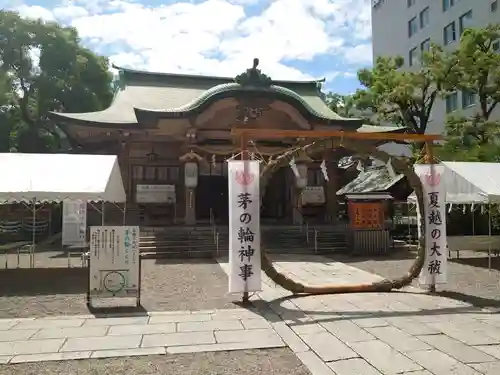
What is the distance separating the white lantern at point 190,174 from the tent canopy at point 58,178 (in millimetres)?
5389

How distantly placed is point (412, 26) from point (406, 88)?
2173cm

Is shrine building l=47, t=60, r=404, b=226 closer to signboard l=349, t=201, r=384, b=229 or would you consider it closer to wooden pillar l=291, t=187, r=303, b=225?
wooden pillar l=291, t=187, r=303, b=225

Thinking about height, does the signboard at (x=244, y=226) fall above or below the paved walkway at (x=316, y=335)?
above

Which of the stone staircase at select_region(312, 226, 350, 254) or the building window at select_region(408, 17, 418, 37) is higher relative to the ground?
the building window at select_region(408, 17, 418, 37)

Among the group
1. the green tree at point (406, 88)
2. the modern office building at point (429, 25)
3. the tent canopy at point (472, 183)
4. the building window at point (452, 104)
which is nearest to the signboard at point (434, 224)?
the tent canopy at point (472, 183)

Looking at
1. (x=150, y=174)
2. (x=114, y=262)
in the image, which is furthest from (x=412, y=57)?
(x=114, y=262)

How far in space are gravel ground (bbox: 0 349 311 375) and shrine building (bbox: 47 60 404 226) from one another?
33.5 ft

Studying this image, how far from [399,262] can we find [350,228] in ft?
8.40

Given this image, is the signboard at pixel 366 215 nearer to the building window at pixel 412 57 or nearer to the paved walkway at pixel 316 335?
the paved walkway at pixel 316 335

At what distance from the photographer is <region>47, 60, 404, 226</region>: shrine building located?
15.6m

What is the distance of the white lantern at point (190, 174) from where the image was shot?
53.1ft

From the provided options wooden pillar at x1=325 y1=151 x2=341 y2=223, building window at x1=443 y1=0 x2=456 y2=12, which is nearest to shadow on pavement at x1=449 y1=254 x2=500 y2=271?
wooden pillar at x1=325 y1=151 x2=341 y2=223

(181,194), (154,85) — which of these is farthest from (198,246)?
(154,85)

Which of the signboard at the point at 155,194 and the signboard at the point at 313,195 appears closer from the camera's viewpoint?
the signboard at the point at 155,194
